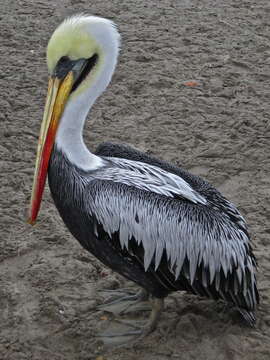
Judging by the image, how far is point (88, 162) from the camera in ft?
13.6

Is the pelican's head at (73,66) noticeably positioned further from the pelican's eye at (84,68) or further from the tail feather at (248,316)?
the tail feather at (248,316)

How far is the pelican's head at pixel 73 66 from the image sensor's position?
158 inches

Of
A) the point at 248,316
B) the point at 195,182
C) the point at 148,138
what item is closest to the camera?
the point at 248,316

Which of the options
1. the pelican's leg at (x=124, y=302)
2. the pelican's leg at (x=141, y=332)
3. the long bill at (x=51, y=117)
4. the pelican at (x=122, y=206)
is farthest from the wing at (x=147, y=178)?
the pelican's leg at (x=124, y=302)

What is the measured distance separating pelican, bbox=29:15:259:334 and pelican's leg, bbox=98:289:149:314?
0.37m

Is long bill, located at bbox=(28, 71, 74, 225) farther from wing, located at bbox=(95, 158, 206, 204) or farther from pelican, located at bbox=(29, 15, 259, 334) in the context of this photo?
wing, located at bbox=(95, 158, 206, 204)

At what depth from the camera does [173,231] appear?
158 inches

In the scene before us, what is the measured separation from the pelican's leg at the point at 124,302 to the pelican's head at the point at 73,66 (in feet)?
2.78

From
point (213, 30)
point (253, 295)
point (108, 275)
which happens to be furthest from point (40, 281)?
point (213, 30)

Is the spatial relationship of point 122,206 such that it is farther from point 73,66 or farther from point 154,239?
point 73,66

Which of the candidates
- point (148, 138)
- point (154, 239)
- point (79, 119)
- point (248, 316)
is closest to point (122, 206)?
point (154, 239)

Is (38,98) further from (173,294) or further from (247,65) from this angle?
(173,294)

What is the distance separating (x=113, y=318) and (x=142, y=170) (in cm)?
100

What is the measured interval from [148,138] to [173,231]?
8.02 ft
